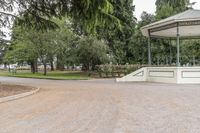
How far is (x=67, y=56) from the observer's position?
4006 cm

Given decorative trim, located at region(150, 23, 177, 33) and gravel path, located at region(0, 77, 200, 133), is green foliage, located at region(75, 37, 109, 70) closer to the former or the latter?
decorative trim, located at region(150, 23, 177, 33)

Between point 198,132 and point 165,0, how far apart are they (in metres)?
54.7

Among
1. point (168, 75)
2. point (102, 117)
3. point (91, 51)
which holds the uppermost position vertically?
point (91, 51)

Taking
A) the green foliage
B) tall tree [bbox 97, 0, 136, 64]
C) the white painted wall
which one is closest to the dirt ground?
Answer: the white painted wall

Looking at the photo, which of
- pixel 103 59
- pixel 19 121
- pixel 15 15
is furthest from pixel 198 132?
pixel 103 59

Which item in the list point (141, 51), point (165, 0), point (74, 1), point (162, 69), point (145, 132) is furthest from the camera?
point (165, 0)

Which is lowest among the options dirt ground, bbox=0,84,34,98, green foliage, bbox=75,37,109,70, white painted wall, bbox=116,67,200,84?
dirt ground, bbox=0,84,34,98

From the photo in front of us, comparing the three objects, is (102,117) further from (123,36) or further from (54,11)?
(123,36)

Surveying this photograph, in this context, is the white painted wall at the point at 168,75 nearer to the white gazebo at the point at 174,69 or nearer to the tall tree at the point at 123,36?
the white gazebo at the point at 174,69

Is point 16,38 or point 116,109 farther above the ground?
point 16,38

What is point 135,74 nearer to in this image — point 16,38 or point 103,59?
point 103,59

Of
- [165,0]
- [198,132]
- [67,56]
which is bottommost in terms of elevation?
[198,132]

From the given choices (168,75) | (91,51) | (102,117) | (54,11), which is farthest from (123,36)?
(102,117)

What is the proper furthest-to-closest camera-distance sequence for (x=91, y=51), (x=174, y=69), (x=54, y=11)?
(x=91, y=51) < (x=174, y=69) < (x=54, y=11)
